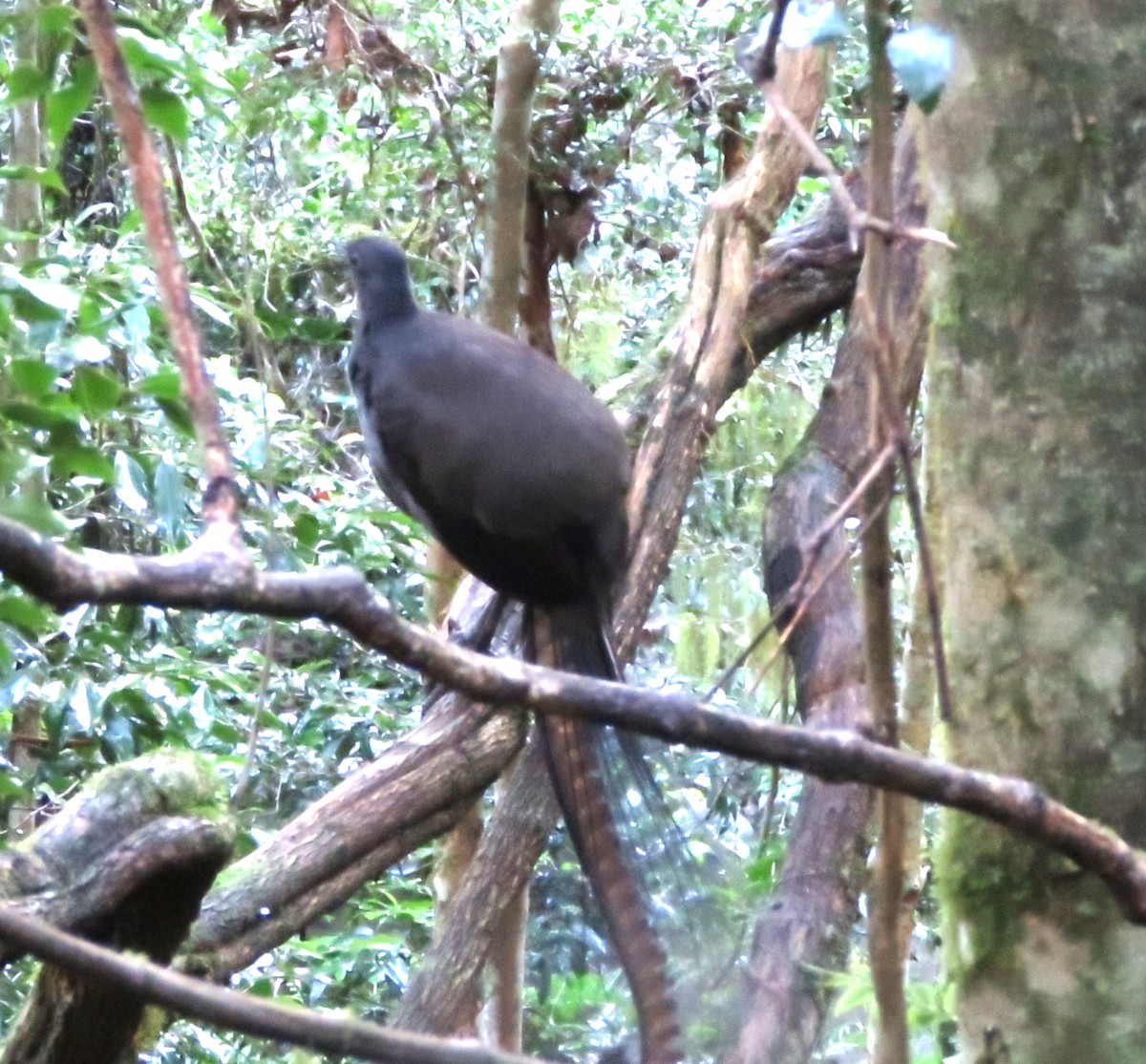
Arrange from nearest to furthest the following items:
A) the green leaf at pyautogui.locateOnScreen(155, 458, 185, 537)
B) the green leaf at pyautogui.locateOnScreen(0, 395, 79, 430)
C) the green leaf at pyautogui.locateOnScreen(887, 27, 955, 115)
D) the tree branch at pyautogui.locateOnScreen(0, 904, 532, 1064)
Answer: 1. the tree branch at pyautogui.locateOnScreen(0, 904, 532, 1064)
2. the green leaf at pyautogui.locateOnScreen(887, 27, 955, 115)
3. the green leaf at pyautogui.locateOnScreen(0, 395, 79, 430)
4. the green leaf at pyautogui.locateOnScreen(155, 458, 185, 537)

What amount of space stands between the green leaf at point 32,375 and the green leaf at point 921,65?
34.5 inches

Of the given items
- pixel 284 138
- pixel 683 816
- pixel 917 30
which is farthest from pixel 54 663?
pixel 917 30

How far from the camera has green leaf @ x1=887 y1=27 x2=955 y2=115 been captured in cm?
92

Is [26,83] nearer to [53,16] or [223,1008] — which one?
[53,16]

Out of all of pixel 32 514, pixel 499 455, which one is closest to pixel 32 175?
pixel 32 514

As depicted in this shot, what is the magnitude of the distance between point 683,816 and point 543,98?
1742 mm

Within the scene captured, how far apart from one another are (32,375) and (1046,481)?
92 centimetres

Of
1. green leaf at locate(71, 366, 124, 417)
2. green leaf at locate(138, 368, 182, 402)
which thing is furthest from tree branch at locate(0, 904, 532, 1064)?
green leaf at locate(71, 366, 124, 417)

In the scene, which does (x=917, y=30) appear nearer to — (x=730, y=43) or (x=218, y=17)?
(x=730, y=43)

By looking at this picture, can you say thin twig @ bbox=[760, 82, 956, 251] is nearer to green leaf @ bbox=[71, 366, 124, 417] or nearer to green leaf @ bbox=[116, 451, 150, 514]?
green leaf @ bbox=[71, 366, 124, 417]

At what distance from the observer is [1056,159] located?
1205mm

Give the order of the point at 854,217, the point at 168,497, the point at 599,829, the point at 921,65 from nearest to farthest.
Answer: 1. the point at 854,217
2. the point at 921,65
3. the point at 168,497
4. the point at 599,829

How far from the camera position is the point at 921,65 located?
93 centimetres

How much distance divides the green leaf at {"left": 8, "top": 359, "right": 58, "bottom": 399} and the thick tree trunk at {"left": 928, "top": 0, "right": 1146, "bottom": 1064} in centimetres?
83
